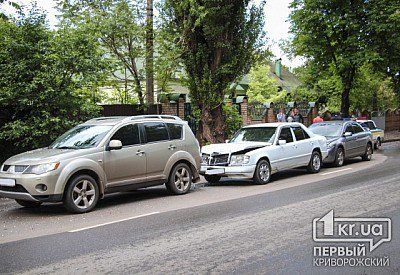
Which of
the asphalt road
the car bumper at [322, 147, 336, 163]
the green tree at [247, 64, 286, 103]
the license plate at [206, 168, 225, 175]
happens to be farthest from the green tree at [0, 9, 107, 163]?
the green tree at [247, 64, 286, 103]

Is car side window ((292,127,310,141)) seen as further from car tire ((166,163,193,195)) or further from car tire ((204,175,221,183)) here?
car tire ((166,163,193,195))

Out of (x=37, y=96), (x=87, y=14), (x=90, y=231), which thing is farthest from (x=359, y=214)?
(x=87, y=14)

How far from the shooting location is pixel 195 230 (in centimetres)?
681

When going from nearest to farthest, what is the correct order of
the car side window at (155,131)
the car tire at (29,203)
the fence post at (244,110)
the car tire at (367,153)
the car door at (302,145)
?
the car tire at (29,203)
the car side window at (155,131)
the car door at (302,145)
the car tire at (367,153)
the fence post at (244,110)

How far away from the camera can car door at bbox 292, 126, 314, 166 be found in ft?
44.1

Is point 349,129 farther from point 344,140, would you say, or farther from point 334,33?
point 334,33

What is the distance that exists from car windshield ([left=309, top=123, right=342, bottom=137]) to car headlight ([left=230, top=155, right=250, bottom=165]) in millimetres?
5847

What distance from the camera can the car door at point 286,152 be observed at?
12564 mm

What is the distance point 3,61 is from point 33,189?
6229 mm

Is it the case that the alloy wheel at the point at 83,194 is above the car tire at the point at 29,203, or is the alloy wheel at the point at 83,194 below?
above

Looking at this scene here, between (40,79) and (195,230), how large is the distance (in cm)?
779

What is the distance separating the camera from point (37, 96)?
12.8 metres

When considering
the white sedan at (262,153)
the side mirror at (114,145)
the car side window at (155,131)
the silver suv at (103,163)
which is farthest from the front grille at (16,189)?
the white sedan at (262,153)

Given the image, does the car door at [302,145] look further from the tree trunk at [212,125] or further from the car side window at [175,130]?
the tree trunk at [212,125]
